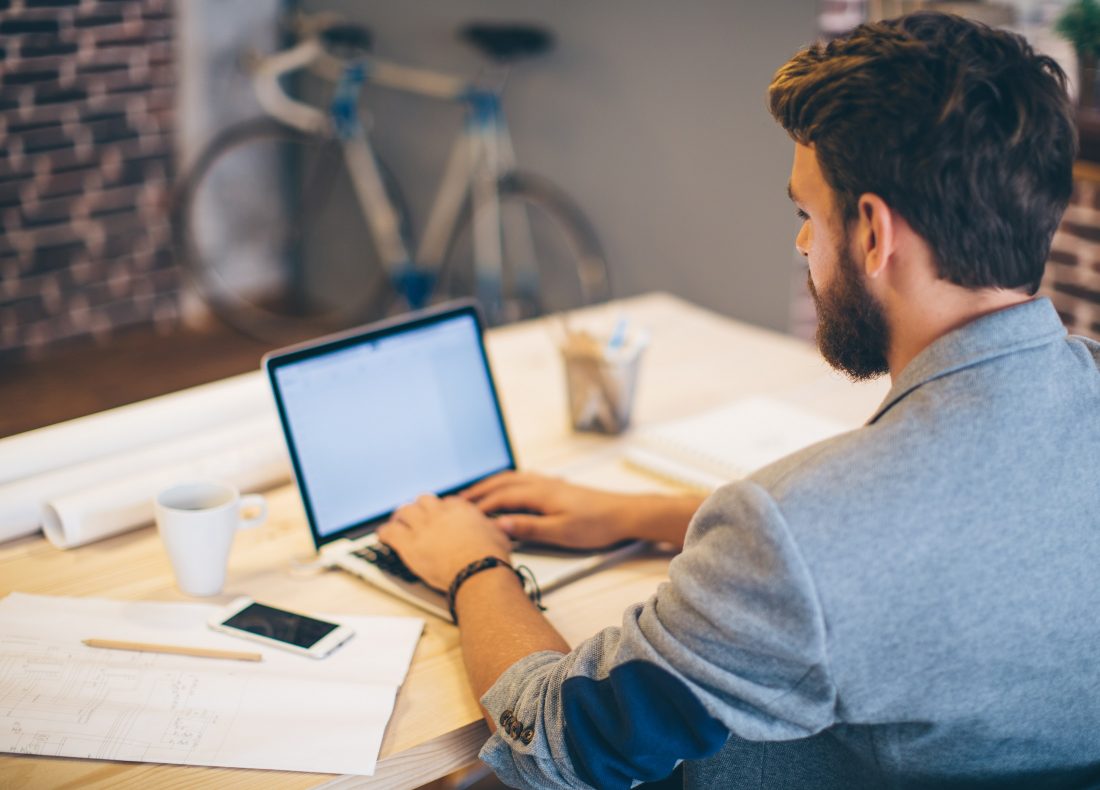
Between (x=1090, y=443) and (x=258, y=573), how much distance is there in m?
0.86

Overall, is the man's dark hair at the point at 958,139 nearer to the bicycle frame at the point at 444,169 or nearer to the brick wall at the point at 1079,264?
the brick wall at the point at 1079,264

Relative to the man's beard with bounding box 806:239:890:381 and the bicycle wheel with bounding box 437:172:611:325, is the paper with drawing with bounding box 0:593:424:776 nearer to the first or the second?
the man's beard with bounding box 806:239:890:381

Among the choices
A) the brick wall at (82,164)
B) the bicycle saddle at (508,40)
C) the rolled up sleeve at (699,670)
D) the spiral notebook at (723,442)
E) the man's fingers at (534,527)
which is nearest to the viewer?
the rolled up sleeve at (699,670)

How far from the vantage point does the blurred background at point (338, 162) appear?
2.97 metres

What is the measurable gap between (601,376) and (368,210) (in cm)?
285

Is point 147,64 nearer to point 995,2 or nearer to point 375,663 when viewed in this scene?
point 995,2

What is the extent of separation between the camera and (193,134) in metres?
4.16

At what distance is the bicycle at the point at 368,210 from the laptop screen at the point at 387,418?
2.20 meters

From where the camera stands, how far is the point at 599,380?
158cm

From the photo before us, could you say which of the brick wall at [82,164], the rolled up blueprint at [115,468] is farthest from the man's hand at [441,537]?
the brick wall at [82,164]

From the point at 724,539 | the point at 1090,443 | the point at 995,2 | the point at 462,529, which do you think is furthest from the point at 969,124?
the point at 995,2

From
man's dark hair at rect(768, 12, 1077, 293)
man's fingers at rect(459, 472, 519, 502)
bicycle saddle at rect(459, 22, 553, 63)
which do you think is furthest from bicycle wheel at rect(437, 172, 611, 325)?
man's dark hair at rect(768, 12, 1077, 293)

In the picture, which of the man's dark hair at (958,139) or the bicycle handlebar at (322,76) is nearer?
the man's dark hair at (958,139)

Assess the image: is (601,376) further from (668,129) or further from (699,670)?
(668,129)
